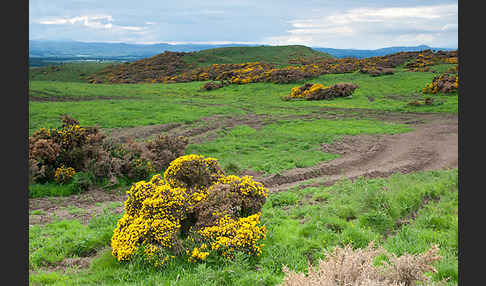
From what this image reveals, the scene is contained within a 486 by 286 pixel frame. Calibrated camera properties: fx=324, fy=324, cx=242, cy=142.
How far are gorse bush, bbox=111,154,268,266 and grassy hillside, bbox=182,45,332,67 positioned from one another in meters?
78.6

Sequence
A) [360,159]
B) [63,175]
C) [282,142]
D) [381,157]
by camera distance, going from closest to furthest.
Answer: [63,175] → [360,159] → [381,157] → [282,142]

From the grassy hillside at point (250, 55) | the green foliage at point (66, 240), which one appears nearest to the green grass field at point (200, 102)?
the green foliage at point (66, 240)

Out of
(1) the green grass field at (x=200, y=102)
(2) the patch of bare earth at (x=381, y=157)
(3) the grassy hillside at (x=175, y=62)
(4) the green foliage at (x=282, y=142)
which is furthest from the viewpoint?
(3) the grassy hillside at (x=175, y=62)

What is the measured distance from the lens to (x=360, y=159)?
55.1 feet

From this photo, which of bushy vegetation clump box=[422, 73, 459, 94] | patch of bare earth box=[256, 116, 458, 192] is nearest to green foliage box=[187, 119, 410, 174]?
patch of bare earth box=[256, 116, 458, 192]

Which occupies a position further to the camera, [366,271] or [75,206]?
[75,206]

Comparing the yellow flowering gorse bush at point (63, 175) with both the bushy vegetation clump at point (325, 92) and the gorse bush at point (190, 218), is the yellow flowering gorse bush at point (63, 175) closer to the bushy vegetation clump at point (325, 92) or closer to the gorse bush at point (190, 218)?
the gorse bush at point (190, 218)

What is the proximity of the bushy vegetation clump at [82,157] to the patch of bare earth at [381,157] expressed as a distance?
18.7ft

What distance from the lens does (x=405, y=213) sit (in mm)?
9273

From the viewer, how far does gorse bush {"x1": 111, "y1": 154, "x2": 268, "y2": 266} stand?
6.91m

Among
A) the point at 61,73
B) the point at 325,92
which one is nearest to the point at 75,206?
the point at 325,92

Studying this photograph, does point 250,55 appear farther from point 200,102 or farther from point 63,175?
point 63,175

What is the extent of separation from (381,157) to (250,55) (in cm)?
8771

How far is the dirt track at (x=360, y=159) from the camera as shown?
12081 mm
